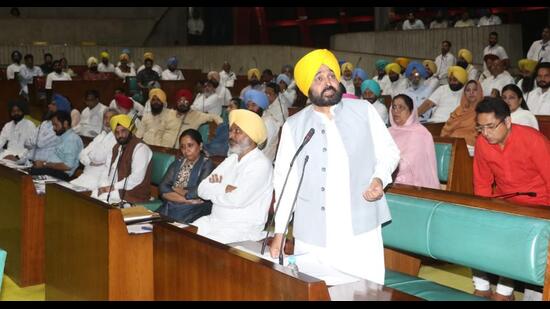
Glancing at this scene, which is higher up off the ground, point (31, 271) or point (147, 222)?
point (147, 222)

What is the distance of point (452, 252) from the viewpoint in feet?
11.1

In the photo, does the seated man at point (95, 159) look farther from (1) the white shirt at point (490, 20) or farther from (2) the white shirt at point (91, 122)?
(1) the white shirt at point (490, 20)

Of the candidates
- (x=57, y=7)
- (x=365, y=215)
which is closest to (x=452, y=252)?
(x=365, y=215)

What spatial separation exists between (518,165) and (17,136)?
5972mm

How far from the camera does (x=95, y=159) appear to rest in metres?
6.23

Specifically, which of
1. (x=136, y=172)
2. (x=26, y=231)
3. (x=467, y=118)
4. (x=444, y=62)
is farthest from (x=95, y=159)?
(x=444, y=62)

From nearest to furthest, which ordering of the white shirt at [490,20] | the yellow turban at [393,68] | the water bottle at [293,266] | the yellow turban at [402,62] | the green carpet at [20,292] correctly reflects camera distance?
the water bottle at [293,266] < the green carpet at [20,292] < the yellow turban at [393,68] < the yellow turban at [402,62] < the white shirt at [490,20]

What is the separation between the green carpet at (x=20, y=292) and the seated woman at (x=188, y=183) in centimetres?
96

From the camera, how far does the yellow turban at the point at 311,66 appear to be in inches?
114

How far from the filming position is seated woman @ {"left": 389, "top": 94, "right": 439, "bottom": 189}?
4.73m

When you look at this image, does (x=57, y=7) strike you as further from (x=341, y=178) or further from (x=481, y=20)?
(x=341, y=178)

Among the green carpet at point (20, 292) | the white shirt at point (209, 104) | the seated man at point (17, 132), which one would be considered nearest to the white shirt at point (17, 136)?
the seated man at point (17, 132)

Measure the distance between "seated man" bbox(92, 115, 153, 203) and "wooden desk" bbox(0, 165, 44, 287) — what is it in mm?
676

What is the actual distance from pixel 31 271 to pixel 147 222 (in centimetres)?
165
